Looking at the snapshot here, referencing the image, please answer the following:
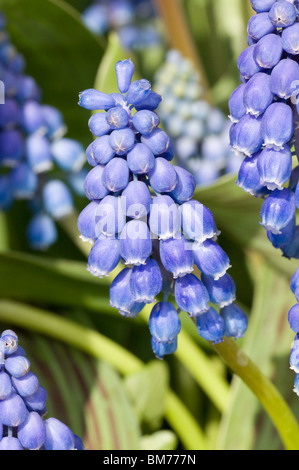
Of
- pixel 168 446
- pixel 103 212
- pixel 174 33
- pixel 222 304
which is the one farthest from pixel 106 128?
pixel 174 33

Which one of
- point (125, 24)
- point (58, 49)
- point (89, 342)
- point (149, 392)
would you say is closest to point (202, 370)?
point (149, 392)

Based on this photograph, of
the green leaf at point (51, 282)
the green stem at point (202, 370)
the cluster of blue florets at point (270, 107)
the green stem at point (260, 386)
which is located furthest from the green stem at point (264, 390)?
the green leaf at point (51, 282)

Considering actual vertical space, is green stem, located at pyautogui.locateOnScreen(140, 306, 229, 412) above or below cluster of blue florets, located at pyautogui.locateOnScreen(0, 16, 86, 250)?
below

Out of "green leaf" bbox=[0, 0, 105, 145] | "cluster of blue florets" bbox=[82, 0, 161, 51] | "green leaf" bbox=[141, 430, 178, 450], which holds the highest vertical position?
"cluster of blue florets" bbox=[82, 0, 161, 51]

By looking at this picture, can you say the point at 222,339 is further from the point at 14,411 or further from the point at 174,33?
the point at 174,33

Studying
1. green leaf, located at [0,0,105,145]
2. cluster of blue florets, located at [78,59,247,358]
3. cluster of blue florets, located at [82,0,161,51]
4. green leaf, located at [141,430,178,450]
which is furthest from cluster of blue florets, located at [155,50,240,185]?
cluster of blue florets, located at [78,59,247,358]

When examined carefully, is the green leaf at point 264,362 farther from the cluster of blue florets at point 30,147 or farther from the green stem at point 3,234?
the green stem at point 3,234

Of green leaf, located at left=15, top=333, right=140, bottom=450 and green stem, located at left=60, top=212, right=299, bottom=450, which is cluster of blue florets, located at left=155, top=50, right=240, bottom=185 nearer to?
green leaf, located at left=15, top=333, right=140, bottom=450
